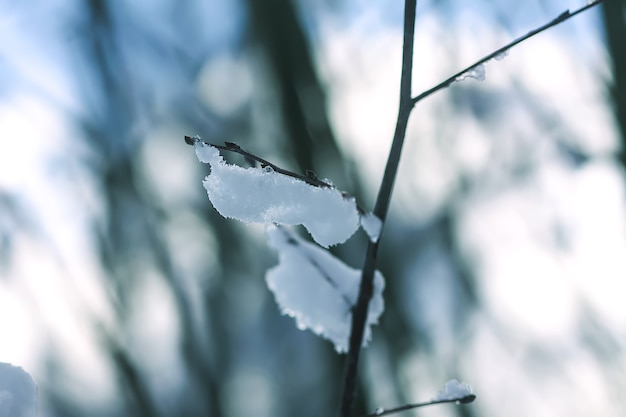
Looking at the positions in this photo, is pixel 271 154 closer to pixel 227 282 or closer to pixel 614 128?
pixel 227 282

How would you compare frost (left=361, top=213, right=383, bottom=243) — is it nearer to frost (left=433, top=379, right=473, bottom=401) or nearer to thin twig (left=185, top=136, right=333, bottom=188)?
thin twig (left=185, top=136, right=333, bottom=188)

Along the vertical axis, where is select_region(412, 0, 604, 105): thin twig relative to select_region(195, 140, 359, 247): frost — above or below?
above

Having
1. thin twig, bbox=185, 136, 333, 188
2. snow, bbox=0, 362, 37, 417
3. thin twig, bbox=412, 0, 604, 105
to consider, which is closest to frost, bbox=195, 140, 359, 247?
thin twig, bbox=185, 136, 333, 188

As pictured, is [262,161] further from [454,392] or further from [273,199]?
[454,392]

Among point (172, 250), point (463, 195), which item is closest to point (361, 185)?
point (463, 195)

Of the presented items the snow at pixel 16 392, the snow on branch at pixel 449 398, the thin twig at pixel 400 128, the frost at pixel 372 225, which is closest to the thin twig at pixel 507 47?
the thin twig at pixel 400 128

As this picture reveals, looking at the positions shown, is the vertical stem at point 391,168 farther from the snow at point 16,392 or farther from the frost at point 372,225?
the snow at point 16,392
